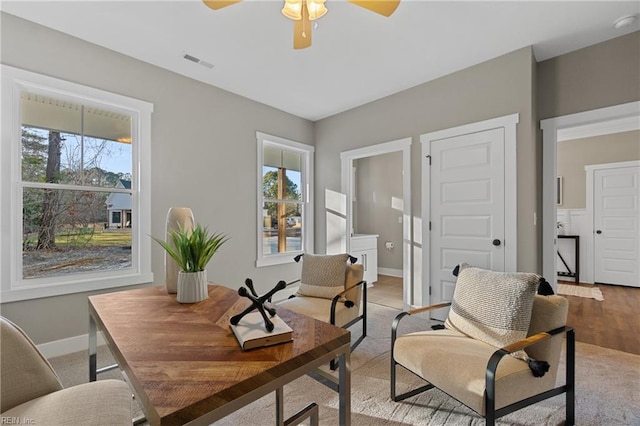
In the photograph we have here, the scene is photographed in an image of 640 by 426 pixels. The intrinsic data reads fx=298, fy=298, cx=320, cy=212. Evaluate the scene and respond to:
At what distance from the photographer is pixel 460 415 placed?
1.82 m

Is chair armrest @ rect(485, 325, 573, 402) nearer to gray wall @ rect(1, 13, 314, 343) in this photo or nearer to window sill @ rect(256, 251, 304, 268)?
gray wall @ rect(1, 13, 314, 343)

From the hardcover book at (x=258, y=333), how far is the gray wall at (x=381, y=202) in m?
5.41

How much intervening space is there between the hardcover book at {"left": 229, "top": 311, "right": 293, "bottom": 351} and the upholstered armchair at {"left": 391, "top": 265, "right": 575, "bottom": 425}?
3.36 feet

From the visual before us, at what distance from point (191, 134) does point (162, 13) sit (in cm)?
133

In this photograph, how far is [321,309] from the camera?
8.51 feet

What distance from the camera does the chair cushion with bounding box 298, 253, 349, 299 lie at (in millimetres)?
2879

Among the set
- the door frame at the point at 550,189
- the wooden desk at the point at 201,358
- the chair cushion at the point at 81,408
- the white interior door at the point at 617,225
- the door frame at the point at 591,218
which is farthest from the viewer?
the door frame at the point at 591,218

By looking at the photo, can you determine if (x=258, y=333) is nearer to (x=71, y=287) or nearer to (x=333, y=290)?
(x=333, y=290)

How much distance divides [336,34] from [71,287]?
10.8 feet

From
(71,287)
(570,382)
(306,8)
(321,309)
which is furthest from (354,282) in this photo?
(71,287)

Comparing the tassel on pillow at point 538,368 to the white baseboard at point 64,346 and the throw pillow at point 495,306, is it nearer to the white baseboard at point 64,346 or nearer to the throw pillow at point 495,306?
the throw pillow at point 495,306

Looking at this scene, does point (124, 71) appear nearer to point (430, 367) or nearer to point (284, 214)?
point (284, 214)

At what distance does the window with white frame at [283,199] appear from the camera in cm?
432

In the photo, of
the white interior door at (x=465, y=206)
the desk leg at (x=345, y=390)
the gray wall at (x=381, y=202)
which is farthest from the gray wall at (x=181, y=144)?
the desk leg at (x=345, y=390)
